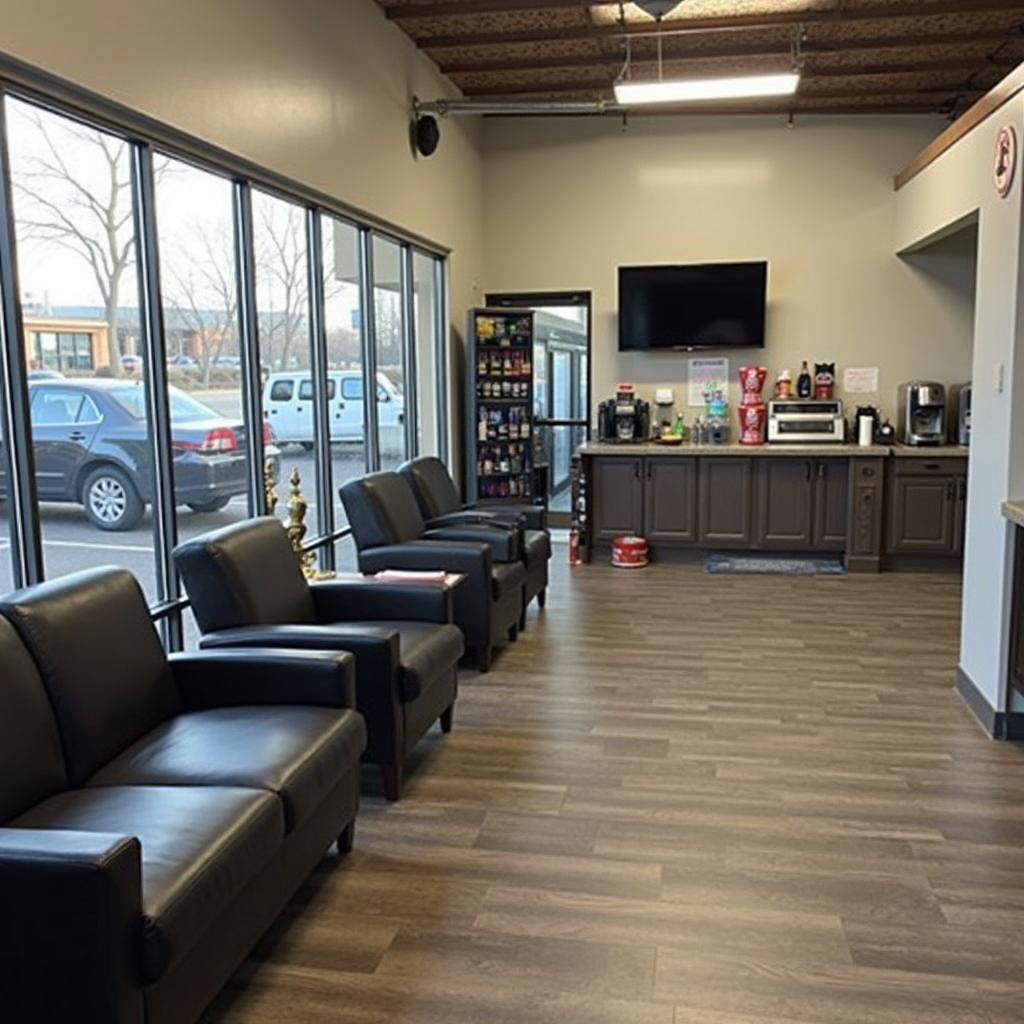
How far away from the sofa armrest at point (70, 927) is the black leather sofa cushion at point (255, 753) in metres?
0.54

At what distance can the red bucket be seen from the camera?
23.6 feet

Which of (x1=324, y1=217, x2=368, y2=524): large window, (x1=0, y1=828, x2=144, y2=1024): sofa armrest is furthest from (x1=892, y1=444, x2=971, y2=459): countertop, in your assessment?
(x1=0, y1=828, x2=144, y2=1024): sofa armrest

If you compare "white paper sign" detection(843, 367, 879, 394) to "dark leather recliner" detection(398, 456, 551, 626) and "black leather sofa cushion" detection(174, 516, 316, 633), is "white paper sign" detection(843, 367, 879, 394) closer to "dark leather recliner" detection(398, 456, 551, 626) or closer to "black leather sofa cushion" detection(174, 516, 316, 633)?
"dark leather recliner" detection(398, 456, 551, 626)

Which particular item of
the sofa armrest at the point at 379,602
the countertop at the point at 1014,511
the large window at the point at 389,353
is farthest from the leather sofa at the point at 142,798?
the large window at the point at 389,353

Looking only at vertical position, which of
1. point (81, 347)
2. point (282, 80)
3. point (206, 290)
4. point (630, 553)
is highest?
point (282, 80)

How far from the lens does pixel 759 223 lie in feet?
24.5

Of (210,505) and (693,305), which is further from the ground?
(693,305)

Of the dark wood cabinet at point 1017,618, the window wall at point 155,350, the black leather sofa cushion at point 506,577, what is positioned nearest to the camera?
the window wall at point 155,350

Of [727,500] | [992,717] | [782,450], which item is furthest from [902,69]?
[992,717]

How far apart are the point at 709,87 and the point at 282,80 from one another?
243 cm

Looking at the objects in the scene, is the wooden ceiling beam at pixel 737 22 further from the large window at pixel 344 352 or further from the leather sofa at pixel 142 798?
the leather sofa at pixel 142 798

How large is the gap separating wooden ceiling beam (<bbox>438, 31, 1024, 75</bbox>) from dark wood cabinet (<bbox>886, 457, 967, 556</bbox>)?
8.80 feet

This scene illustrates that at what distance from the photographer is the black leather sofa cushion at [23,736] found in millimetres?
2049

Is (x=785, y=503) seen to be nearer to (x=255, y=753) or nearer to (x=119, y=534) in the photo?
(x=119, y=534)
